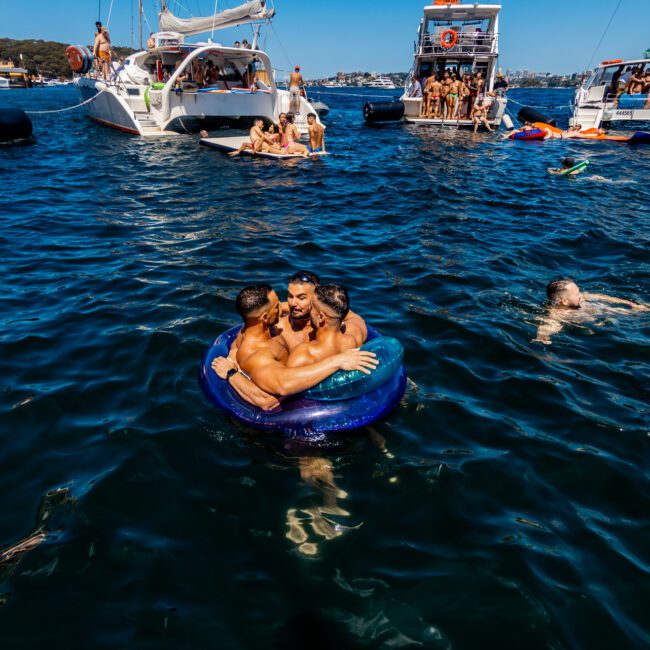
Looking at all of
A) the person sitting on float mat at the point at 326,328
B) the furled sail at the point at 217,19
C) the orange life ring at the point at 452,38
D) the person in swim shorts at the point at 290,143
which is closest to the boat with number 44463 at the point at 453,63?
the orange life ring at the point at 452,38

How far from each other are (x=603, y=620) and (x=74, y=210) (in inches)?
442

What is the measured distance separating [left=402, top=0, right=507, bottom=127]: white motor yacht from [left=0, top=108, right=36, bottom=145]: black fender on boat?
60.6ft

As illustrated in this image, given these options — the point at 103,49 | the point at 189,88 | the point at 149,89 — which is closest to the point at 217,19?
the point at 189,88

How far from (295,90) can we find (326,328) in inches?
783

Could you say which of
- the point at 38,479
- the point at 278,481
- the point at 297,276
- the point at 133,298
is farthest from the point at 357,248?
the point at 38,479

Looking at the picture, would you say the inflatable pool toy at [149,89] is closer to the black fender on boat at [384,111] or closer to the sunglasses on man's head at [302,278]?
the black fender on boat at [384,111]

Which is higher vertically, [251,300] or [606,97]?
[606,97]

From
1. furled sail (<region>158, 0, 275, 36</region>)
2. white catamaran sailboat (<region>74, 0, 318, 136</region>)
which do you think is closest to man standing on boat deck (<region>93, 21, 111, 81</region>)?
white catamaran sailboat (<region>74, 0, 318, 136</region>)

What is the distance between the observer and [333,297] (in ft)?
12.0

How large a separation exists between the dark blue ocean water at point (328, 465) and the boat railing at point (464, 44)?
20.7 m

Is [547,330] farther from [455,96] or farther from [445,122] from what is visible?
[455,96]

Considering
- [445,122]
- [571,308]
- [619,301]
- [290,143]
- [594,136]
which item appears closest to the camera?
[571,308]

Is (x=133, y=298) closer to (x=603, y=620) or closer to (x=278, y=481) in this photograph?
(x=278, y=481)

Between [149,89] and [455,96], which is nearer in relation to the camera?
[149,89]
